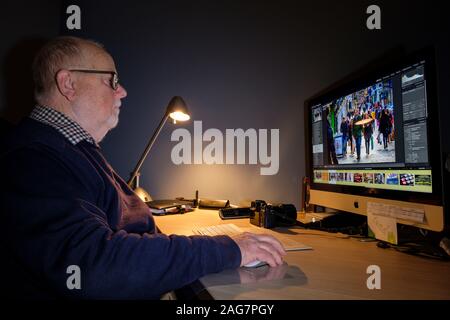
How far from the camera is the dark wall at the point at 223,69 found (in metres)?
1.61

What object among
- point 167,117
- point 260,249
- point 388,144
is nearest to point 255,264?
point 260,249

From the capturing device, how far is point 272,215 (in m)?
0.99

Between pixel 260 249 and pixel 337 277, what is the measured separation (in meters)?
0.17

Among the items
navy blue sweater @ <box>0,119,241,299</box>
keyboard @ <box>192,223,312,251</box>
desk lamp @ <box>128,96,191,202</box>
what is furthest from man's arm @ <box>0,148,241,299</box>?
desk lamp @ <box>128,96,191,202</box>

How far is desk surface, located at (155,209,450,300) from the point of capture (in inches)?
17.7

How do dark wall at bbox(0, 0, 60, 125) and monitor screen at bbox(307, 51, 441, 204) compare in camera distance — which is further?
dark wall at bbox(0, 0, 60, 125)

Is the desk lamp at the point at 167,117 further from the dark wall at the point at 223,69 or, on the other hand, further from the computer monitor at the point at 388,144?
the computer monitor at the point at 388,144

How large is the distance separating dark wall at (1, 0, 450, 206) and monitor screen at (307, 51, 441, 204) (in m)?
0.56

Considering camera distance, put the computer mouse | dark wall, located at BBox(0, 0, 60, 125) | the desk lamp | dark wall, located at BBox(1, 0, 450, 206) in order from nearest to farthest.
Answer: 1. the computer mouse
2. dark wall, located at BBox(0, 0, 60, 125)
3. the desk lamp
4. dark wall, located at BBox(1, 0, 450, 206)

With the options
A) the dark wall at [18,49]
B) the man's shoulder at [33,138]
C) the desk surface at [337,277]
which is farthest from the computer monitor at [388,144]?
the dark wall at [18,49]

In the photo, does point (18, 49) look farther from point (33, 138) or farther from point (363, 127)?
point (363, 127)

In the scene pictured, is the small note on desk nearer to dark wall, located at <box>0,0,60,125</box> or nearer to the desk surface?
the desk surface

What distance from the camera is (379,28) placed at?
57.5 inches

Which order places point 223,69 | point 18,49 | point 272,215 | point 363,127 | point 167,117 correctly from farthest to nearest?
point 223,69, point 167,117, point 18,49, point 272,215, point 363,127
